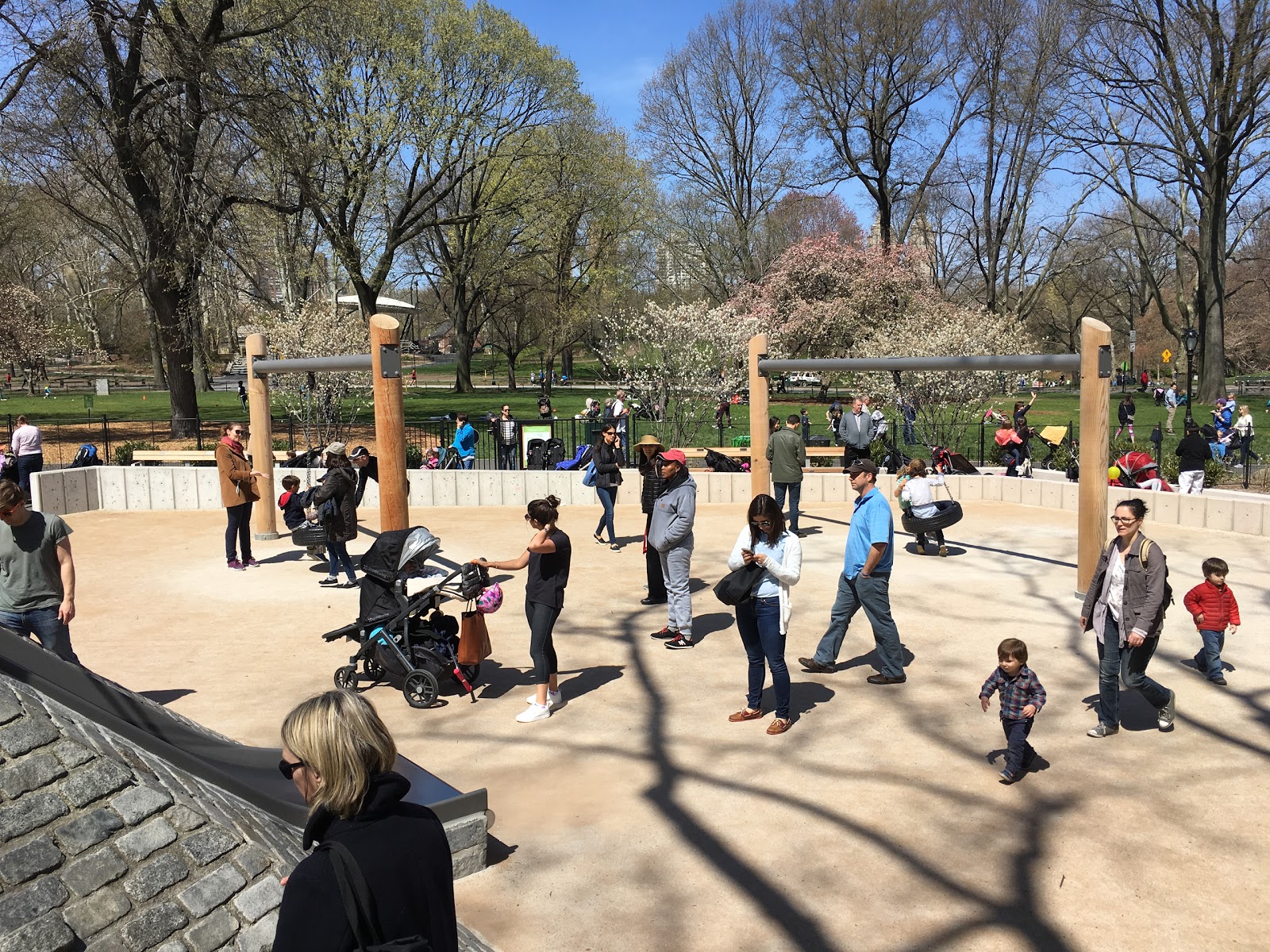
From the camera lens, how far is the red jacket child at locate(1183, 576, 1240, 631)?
23.9 feet

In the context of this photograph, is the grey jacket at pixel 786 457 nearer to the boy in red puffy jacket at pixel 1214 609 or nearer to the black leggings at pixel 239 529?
the boy in red puffy jacket at pixel 1214 609

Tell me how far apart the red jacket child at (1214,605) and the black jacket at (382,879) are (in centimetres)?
666

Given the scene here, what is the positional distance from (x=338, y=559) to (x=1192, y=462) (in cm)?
1250

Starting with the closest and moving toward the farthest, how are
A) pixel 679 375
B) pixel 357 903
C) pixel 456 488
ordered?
pixel 357 903 < pixel 456 488 < pixel 679 375

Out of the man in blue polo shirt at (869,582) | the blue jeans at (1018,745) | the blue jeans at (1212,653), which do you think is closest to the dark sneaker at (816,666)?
the man in blue polo shirt at (869,582)

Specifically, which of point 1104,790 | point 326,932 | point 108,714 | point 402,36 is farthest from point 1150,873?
point 402,36

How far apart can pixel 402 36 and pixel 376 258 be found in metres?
12.5

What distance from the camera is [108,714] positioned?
4.89 m

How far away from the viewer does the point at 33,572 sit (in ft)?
20.9

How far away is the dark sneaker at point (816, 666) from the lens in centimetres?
791

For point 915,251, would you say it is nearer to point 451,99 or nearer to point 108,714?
point 451,99

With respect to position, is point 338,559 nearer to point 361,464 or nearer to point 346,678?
point 361,464

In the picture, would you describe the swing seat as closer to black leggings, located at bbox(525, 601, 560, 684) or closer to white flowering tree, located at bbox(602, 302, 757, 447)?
black leggings, located at bbox(525, 601, 560, 684)

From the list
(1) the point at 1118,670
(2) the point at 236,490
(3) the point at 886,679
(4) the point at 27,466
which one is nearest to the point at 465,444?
(4) the point at 27,466
